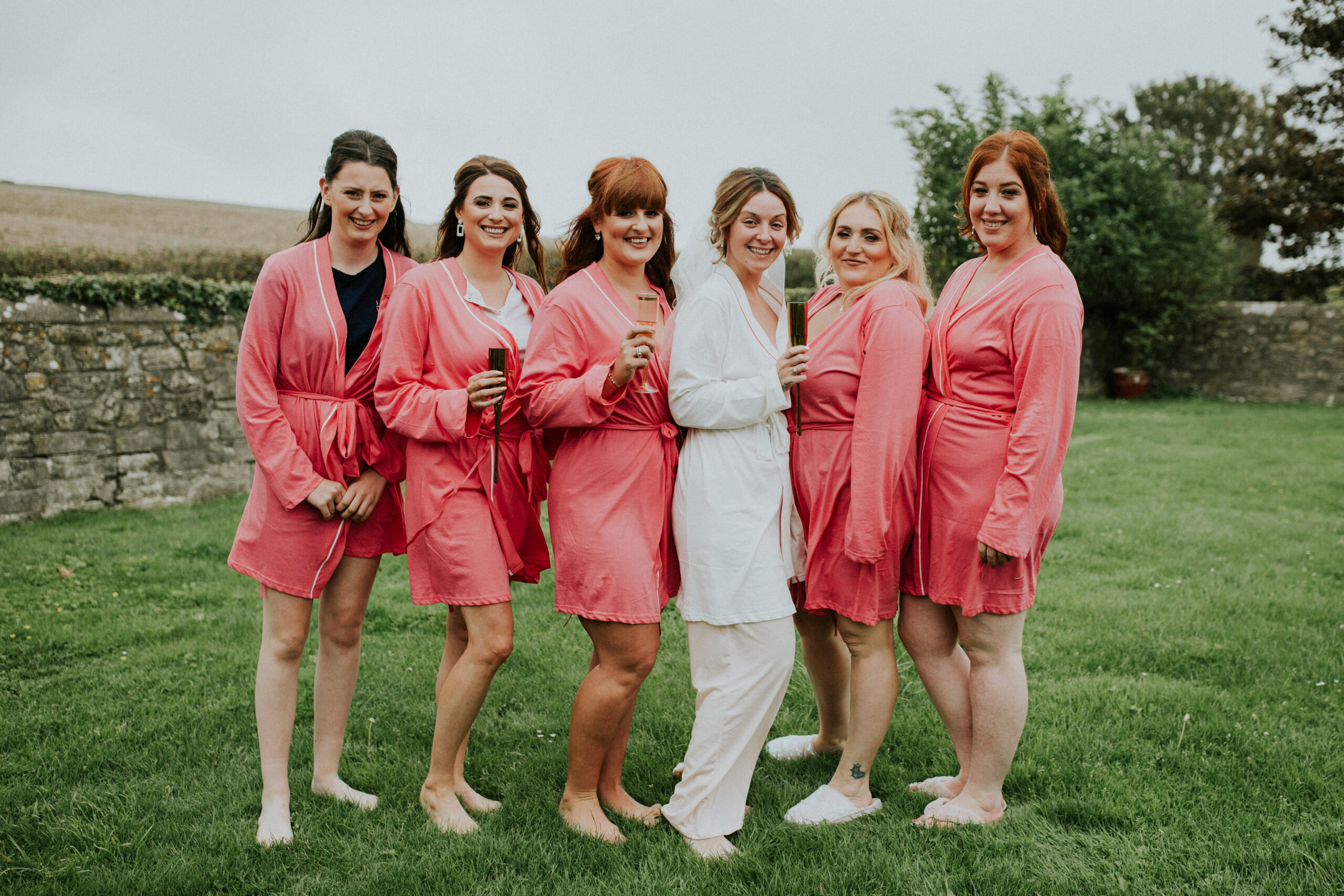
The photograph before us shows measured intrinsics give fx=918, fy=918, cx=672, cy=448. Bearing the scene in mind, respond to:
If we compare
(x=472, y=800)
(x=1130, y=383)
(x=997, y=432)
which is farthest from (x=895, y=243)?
(x=1130, y=383)

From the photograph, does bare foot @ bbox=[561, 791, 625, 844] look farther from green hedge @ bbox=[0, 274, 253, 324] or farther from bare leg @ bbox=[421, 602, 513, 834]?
green hedge @ bbox=[0, 274, 253, 324]

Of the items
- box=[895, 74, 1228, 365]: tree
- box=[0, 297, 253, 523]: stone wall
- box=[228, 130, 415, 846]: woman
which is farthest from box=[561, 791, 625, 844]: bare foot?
box=[895, 74, 1228, 365]: tree

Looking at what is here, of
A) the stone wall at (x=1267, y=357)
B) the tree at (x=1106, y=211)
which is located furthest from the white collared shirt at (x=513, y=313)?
the stone wall at (x=1267, y=357)

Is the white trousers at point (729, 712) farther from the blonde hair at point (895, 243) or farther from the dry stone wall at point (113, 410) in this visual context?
the dry stone wall at point (113, 410)

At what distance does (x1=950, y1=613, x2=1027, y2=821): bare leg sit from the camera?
3260mm

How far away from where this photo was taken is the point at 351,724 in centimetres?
422

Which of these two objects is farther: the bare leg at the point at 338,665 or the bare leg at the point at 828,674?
the bare leg at the point at 828,674

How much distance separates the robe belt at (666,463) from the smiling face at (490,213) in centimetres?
80

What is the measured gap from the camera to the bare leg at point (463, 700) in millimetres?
3246

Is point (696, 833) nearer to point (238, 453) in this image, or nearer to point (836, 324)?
point (836, 324)

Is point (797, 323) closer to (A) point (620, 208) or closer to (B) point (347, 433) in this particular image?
(A) point (620, 208)

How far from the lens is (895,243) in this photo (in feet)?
11.4

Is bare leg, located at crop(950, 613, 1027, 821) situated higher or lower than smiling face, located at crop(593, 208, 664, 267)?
lower

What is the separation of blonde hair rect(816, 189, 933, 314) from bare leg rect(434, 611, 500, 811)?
1.94 m
